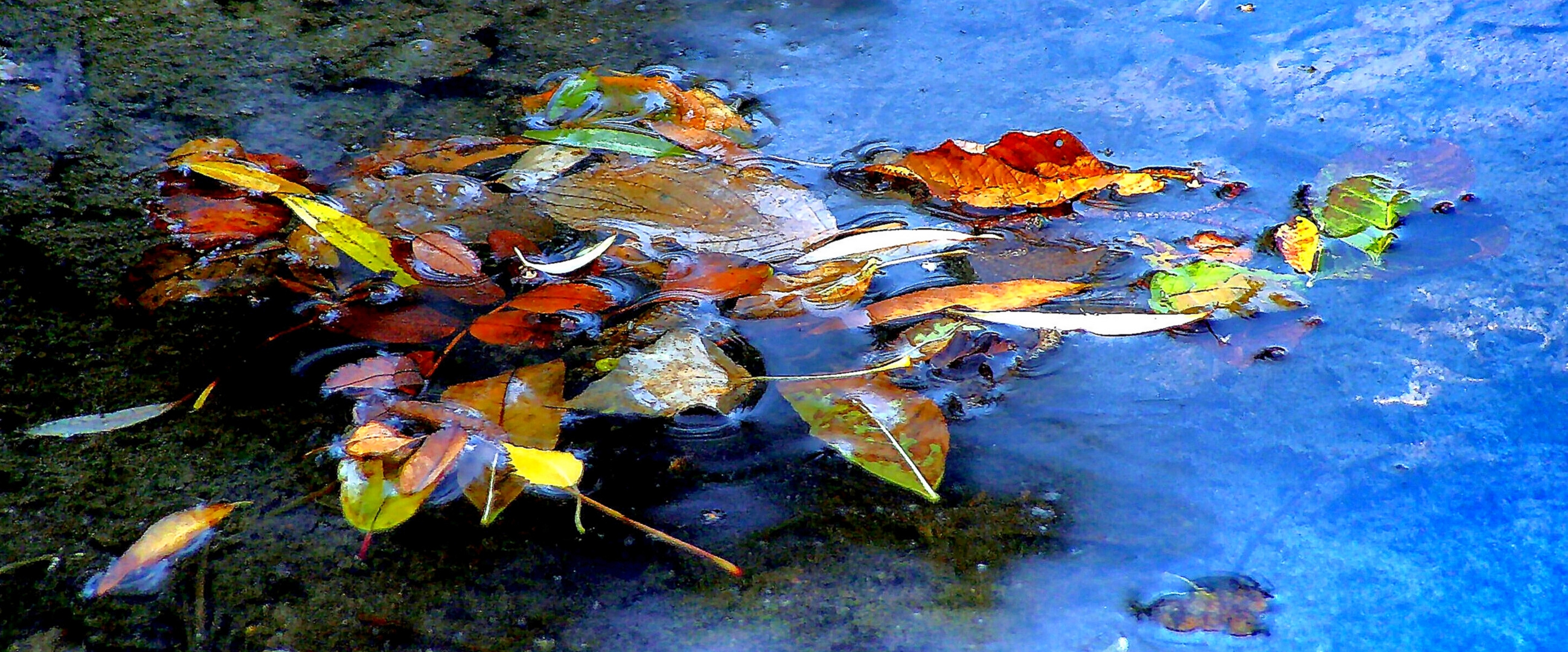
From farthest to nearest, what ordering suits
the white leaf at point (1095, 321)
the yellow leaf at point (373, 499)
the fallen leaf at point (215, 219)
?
the fallen leaf at point (215, 219)
the white leaf at point (1095, 321)
the yellow leaf at point (373, 499)

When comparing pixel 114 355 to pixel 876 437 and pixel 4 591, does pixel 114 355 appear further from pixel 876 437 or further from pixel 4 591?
pixel 876 437

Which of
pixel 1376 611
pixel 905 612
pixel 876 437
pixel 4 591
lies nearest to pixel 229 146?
pixel 4 591

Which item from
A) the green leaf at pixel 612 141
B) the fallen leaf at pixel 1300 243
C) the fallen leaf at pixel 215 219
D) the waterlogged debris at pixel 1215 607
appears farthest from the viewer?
the green leaf at pixel 612 141

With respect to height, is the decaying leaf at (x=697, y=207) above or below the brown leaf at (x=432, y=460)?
above

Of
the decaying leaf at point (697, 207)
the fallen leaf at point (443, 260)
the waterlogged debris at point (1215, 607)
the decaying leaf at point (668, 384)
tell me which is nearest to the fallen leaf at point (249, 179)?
the fallen leaf at point (443, 260)

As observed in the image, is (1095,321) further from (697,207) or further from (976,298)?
(697,207)

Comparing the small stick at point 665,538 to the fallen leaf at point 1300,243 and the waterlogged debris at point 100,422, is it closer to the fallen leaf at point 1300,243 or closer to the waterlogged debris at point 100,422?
the waterlogged debris at point 100,422

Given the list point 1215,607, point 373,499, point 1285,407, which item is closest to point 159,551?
point 373,499
